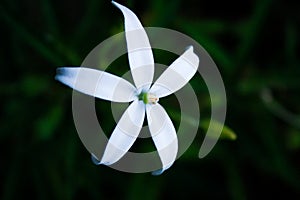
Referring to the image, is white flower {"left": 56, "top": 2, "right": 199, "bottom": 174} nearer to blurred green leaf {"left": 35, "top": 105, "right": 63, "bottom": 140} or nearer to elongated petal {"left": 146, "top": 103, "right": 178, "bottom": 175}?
elongated petal {"left": 146, "top": 103, "right": 178, "bottom": 175}

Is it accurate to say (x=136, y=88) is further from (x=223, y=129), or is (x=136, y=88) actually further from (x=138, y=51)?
(x=223, y=129)

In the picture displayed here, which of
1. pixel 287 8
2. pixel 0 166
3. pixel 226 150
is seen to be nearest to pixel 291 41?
pixel 287 8

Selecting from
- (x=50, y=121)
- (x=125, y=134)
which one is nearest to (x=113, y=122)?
(x=50, y=121)

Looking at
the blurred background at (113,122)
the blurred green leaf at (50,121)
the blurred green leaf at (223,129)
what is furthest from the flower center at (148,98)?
the blurred green leaf at (50,121)

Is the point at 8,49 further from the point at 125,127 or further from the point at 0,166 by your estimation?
the point at 125,127

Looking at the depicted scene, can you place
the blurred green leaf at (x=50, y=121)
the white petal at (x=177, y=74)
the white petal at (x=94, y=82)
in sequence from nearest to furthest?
the white petal at (x=94, y=82), the white petal at (x=177, y=74), the blurred green leaf at (x=50, y=121)

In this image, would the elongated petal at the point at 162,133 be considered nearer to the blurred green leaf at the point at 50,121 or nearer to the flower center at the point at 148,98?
the flower center at the point at 148,98

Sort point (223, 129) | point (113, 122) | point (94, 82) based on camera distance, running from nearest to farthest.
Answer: point (94, 82) → point (223, 129) → point (113, 122)
